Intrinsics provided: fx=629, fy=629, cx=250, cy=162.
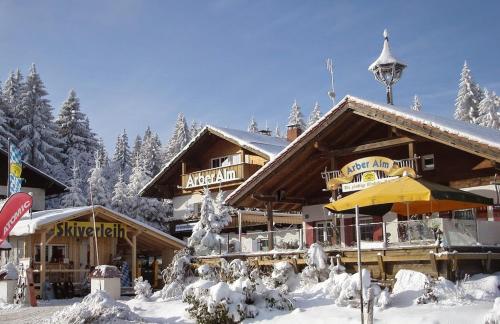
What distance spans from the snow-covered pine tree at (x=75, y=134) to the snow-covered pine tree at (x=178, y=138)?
56.8 feet

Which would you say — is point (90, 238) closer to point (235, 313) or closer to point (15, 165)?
point (15, 165)

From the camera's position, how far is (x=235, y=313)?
14.0 m

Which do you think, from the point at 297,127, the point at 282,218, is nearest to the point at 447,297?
the point at 282,218

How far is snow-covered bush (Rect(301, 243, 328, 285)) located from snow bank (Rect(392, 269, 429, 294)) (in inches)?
104

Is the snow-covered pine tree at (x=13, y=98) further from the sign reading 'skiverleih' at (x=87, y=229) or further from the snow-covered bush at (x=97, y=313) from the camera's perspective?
the snow-covered bush at (x=97, y=313)

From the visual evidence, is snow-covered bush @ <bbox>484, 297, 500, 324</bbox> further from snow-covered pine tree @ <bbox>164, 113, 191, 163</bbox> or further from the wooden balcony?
snow-covered pine tree @ <bbox>164, 113, 191, 163</bbox>

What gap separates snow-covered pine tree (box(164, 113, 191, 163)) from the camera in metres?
75.2

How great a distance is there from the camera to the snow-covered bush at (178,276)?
755 inches

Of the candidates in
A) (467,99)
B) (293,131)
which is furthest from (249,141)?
(467,99)

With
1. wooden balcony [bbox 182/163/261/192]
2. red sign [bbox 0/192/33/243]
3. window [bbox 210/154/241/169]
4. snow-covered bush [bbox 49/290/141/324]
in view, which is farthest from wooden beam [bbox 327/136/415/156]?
window [bbox 210/154/241/169]

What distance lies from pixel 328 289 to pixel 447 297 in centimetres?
325

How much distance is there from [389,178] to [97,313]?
10.1 meters

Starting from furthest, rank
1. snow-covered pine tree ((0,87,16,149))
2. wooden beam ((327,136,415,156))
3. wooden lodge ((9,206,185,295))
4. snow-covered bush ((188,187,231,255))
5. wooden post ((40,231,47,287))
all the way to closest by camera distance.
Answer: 1. snow-covered pine tree ((0,87,16,149))
2. wooden lodge ((9,206,185,295))
3. wooden post ((40,231,47,287))
4. snow-covered bush ((188,187,231,255))
5. wooden beam ((327,136,415,156))

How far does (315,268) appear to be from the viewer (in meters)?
17.8
